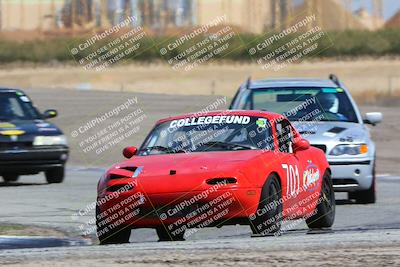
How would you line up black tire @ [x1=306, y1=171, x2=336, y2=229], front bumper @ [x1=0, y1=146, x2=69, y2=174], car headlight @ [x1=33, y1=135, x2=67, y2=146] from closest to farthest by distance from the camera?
black tire @ [x1=306, y1=171, x2=336, y2=229] < front bumper @ [x1=0, y1=146, x2=69, y2=174] < car headlight @ [x1=33, y1=135, x2=67, y2=146]

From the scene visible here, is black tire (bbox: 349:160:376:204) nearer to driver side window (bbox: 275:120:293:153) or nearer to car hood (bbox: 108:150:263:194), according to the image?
driver side window (bbox: 275:120:293:153)

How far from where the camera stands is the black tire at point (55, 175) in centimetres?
2141

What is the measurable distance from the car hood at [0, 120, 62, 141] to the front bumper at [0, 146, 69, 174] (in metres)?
0.22

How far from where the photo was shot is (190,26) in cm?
6041

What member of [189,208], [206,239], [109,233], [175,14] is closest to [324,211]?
[206,239]

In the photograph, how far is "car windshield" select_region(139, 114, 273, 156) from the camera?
1274cm

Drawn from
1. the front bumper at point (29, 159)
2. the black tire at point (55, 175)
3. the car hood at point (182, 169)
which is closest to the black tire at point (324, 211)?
the car hood at point (182, 169)

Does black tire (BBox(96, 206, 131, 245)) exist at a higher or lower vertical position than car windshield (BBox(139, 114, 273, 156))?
lower

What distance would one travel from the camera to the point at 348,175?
53.7ft

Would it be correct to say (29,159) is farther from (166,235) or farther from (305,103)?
(166,235)

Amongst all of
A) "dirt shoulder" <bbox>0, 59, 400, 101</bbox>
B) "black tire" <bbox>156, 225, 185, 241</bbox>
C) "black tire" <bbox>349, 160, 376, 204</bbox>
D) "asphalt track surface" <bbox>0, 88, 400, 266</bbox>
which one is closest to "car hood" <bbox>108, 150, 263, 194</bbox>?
"black tire" <bbox>156, 225, 185, 241</bbox>

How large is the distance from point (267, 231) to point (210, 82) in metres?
46.0

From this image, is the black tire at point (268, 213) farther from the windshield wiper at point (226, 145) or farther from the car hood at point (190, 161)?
the windshield wiper at point (226, 145)

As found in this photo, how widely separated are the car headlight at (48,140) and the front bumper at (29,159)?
0.22ft
